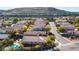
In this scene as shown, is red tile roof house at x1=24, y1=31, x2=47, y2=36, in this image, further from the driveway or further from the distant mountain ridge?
the distant mountain ridge

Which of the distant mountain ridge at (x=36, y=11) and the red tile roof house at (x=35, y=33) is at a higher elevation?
the distant mountain ridge at (x=36, y=11)

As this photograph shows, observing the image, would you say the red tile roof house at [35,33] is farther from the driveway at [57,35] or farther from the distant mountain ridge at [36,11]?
the distant mountain ridge at [36,11]

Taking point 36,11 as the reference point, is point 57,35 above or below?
below

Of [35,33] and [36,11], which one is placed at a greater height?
[36,11]

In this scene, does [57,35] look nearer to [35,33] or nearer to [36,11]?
[35,33]

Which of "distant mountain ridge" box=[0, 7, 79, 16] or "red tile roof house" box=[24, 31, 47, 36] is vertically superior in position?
"distant mountain ridge" box=[0, 7, 79, 16]

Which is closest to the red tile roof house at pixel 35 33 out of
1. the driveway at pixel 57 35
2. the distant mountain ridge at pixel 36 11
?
the driveway at pixel 57 35

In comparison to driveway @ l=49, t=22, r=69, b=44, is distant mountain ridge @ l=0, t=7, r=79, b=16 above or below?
above

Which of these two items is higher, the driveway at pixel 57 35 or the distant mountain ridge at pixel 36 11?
the distant mountain ridge at pixel 36 11

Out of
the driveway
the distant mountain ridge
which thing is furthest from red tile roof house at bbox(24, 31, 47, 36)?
the distant mountain ridge

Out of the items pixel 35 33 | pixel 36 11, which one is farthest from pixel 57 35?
pixel 36 11
